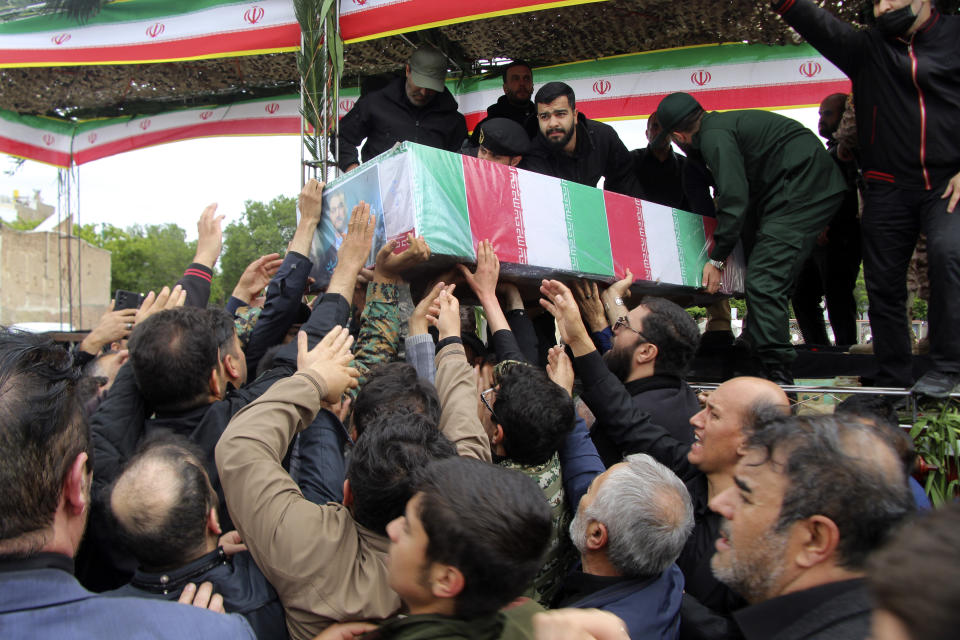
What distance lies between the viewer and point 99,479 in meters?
1.86

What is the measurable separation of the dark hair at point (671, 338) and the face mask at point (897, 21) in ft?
5.29

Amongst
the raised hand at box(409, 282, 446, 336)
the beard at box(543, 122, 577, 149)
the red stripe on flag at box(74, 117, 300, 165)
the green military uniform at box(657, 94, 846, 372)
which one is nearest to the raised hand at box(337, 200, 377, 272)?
the raised hand at box(409, 282, 446, 336)

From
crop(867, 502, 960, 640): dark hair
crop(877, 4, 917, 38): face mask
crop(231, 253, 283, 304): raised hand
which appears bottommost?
crop(867, 502, 960, 640): dark hair

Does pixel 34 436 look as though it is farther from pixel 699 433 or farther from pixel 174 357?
pixel 699 433

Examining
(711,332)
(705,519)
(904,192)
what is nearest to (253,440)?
(705,519)

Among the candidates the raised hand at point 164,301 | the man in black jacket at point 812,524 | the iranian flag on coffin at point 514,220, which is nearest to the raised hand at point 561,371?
the iranian flag on coffin at point 514,220

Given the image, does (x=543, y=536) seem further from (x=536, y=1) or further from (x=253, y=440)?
(x=536, y=1)

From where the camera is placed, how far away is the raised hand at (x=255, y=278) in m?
3.39

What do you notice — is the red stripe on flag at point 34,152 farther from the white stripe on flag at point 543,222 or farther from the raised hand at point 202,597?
the raised hand at point 202,597

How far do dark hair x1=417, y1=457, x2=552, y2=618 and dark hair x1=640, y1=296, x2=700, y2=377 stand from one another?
1.63 meters

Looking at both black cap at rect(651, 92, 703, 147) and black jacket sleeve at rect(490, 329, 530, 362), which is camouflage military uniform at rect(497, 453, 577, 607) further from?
black cap at rect(651, 92, 703, 147)

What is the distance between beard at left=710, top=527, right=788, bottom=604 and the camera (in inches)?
50.0

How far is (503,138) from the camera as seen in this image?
139 inches

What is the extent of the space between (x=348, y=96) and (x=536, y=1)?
2962 mm
